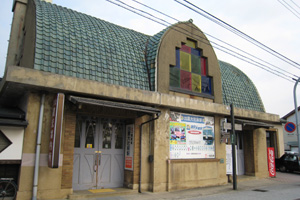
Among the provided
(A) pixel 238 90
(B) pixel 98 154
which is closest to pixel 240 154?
(A) pixel 238 90

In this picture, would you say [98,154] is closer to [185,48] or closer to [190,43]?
[185,48]

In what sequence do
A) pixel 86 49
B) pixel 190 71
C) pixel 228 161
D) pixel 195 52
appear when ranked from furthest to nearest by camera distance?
pixel 228 161
pixel 195 52
pixel 190 71
pixel 86 49

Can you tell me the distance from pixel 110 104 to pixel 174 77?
4.32 m

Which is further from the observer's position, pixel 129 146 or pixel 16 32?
pixel 16 32

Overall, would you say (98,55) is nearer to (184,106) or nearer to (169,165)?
(184,106)

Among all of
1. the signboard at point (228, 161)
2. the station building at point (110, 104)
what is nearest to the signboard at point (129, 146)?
the station building at point (110, 104)

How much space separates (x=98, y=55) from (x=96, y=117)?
2.55 meters

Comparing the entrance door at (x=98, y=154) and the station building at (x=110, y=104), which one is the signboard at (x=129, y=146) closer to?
the station building at (x=110, y=104)

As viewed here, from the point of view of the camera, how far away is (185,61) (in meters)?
12.9

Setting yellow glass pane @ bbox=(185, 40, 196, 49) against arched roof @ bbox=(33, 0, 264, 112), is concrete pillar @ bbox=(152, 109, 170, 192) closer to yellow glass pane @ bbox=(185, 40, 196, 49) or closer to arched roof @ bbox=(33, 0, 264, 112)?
arched roof @ bbox=(33, 0, 264, 112)

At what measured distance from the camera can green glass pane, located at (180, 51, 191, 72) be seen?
1277cm

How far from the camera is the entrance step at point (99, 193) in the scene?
8.93 m

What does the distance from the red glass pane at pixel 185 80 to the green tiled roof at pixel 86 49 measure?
1881 mm

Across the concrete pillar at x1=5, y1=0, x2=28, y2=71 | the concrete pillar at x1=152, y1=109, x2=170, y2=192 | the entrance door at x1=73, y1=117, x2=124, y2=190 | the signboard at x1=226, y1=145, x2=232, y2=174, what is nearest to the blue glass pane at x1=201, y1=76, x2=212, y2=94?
the concrete pillar at x1=152, y1=109, x2=170, y2=192
